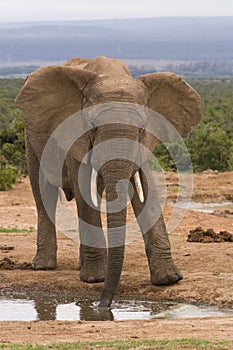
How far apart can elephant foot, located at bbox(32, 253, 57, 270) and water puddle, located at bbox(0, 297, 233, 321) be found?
53.8 inches

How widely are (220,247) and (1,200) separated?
718 centimetres

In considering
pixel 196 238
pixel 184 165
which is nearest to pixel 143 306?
pixel 196 238

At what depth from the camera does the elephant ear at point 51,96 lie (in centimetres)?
887

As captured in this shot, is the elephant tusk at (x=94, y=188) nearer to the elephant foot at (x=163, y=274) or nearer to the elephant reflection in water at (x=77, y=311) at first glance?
the elephant foot at (x=163, y=274)

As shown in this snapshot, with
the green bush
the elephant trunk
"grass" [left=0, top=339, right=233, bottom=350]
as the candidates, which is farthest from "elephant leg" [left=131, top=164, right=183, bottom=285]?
the green bush

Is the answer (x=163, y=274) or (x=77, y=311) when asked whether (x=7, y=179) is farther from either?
(x=77, y=311)

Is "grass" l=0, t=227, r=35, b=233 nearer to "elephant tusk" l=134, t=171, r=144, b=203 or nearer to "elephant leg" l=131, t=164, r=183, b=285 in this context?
"elephant leg" l=131, t=164, r=183, b=285

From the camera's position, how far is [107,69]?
869 centimetres

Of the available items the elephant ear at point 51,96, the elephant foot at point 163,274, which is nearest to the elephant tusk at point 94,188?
the elephant ear at point 51,96

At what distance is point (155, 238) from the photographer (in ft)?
29.9

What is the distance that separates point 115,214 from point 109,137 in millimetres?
696

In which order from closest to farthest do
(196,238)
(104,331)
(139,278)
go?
1. (104,331)
2. (139,278)
3. (196,238)

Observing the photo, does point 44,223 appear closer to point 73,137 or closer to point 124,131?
point 73,137

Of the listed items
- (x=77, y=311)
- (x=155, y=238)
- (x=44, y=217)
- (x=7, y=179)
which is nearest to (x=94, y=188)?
(x=155, y=238)
